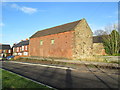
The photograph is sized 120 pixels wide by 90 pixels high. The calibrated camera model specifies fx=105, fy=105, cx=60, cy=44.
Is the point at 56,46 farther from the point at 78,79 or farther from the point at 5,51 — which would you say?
the point at 5,51

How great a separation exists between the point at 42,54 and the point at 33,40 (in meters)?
8.26

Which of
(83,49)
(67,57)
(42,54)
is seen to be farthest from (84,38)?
(42,54)

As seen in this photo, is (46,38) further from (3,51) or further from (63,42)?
(3,51)

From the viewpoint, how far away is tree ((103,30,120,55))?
3222 cm

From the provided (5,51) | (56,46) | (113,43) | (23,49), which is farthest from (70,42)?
(5,51)

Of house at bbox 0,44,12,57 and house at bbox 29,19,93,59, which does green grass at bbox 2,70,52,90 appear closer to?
house at bbox 29,19,93,59

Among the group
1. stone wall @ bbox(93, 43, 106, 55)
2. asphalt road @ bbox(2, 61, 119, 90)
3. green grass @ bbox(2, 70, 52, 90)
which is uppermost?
stone wall @ bbox(93, 43, 106, 55)

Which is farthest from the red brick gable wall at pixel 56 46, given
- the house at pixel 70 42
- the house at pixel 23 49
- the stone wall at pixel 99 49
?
the stone wall at pixel 99 49

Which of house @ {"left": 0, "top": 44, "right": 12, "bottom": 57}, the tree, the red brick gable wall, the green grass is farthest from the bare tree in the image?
house @ {"left": 0, "top": 44, "right": 12, "bottom": 57}

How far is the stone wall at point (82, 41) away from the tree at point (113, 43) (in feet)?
26.8

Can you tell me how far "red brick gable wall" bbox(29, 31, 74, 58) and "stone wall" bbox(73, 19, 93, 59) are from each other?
1412mm

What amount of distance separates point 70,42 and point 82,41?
3.85 meters

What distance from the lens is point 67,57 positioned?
26.1m

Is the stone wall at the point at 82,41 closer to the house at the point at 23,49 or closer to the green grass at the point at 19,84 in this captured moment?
the green grass at the point at 19,84
